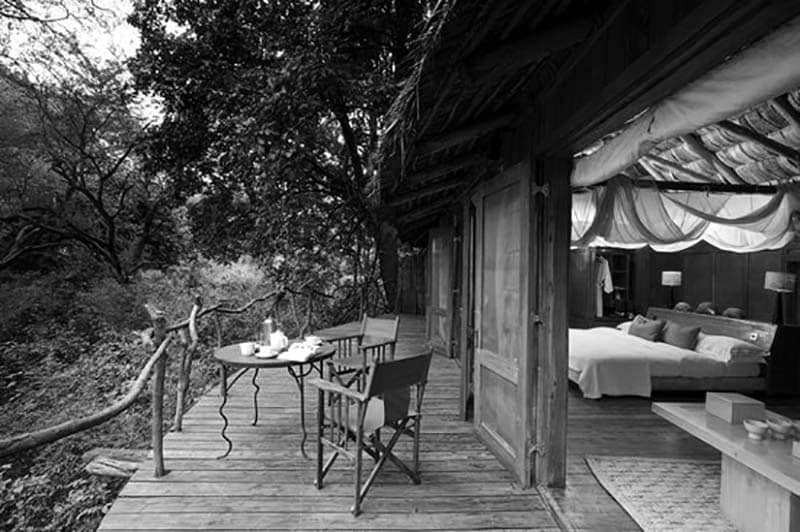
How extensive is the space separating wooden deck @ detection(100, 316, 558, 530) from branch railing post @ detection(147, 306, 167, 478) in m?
0.11

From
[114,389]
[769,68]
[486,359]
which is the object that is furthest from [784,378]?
[114,389]

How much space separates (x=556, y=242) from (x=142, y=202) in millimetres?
10075

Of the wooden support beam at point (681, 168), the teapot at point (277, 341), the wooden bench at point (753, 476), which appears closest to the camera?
the wooden bench at point (753, 476)

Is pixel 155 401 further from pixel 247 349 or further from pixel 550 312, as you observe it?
pixel 550 312

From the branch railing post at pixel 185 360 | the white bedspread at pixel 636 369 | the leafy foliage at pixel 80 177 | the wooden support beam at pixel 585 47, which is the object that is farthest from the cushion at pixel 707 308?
the leafy foliage at pixel 80 177

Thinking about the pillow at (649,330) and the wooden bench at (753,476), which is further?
the pillow at (649,330)

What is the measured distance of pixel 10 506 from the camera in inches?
145

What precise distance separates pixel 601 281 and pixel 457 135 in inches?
230

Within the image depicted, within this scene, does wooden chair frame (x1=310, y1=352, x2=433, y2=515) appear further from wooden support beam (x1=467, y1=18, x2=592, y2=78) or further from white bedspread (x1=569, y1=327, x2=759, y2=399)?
white bedspread (x1=569, y1=327, x2=759, y2=399)

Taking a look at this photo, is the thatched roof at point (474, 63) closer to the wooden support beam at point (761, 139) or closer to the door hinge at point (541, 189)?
the door hinge at point (541, 189)

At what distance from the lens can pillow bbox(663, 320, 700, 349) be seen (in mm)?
4562

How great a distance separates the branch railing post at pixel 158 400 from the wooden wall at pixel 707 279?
620 cm

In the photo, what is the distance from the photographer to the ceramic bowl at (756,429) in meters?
2.02

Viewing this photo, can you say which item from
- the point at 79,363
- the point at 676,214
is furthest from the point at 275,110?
the point at 79,363
